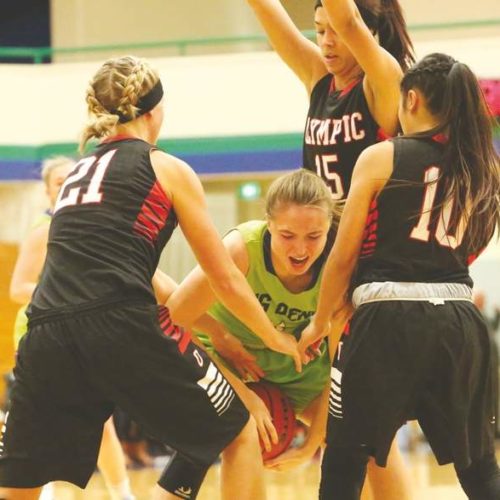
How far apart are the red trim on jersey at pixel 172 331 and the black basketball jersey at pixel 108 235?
6cm

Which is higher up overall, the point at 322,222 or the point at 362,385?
the point at 322,222

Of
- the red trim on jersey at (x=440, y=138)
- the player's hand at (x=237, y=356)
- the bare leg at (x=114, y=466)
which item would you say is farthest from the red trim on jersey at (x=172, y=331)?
the bare leg at (x=114, y=466)

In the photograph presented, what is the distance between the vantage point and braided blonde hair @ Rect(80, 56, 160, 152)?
12.7 ft

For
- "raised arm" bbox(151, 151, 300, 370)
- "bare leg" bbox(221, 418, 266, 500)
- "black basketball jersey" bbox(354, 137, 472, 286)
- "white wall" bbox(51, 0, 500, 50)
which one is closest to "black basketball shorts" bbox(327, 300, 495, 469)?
"black basketball jersey" bbox(354, 137, 472, 286)

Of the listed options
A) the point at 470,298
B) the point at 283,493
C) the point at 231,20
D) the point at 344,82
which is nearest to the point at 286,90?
the point at 231,20

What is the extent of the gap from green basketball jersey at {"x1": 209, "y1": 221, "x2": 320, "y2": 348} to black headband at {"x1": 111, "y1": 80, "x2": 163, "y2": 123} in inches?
26.8

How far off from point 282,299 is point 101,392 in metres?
0.92

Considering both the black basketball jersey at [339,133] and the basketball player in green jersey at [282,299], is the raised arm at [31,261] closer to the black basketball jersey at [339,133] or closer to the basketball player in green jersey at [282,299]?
the basketball player in green jersey at [282,299]

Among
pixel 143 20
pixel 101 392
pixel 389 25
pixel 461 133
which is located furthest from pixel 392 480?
pixel 143 20

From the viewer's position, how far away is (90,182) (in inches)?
150

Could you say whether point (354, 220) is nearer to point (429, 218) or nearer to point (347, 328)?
point (429, 218)

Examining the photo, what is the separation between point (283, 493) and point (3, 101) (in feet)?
21.0

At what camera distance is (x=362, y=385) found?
12.3ft

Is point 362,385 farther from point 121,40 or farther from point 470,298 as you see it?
point 121,40
